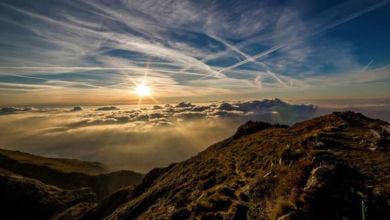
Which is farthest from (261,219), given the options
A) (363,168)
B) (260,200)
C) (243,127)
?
(243,127)

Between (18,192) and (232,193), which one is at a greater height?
(232,193)

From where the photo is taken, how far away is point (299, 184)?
68.3ft

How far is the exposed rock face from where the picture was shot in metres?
17.6

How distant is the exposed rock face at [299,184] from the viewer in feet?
57.9

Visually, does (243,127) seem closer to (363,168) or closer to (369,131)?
(369,131)

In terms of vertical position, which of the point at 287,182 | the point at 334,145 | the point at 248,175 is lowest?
the point at 248,175

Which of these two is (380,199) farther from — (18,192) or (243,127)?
(18,192)

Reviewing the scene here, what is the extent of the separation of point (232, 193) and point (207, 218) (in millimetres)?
4351

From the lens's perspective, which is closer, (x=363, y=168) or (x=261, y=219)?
(x=261, y=219)

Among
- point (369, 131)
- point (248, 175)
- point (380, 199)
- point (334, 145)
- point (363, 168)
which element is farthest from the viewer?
point (369, 131)

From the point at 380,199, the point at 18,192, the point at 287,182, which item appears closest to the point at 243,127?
the point at 287,182

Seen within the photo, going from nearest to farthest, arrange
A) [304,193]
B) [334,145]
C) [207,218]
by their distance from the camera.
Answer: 1. [304,193]
2. [207,218]
3. [334,145]

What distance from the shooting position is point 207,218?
76.1 feet

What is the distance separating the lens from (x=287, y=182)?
868 inches
